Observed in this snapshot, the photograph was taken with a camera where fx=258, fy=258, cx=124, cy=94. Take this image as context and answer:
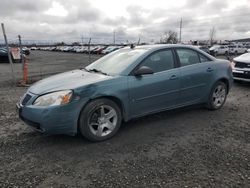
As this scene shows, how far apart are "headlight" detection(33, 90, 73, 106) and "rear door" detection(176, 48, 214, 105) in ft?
7.55

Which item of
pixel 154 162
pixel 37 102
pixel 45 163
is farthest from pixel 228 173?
pixel 37 102

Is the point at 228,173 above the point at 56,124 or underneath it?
underneath

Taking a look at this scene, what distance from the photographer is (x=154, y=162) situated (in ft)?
11.4

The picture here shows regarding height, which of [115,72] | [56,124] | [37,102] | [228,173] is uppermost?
[115,72]

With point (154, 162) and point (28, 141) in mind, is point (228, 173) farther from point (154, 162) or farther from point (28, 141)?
point (28, 141)

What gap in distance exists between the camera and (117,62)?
491 cm

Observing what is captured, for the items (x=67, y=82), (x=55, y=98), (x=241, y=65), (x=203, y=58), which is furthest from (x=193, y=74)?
(x=241, y=65)

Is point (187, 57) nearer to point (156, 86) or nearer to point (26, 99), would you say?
point (156, 86)

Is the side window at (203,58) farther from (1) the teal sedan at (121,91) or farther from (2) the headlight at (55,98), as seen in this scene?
(2) the headlight at (55,98)

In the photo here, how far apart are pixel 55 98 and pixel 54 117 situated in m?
0.29

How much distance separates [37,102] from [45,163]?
3.11ft

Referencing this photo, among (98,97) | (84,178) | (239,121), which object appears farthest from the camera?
(239,121)

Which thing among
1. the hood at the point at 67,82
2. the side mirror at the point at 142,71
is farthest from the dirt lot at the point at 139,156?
the side mirror at the point at 142,71

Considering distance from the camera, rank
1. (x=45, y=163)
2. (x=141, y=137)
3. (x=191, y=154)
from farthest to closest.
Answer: (x=141, y=137) → (x=191, y=154) → (x=45, y=163)
